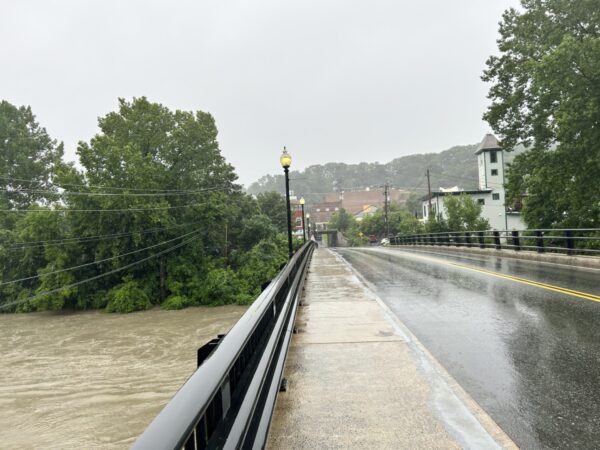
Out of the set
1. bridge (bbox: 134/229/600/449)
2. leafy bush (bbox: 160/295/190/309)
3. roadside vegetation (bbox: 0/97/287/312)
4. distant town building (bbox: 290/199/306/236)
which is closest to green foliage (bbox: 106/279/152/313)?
roadside vegetation (bbox: 0/97/287/312)

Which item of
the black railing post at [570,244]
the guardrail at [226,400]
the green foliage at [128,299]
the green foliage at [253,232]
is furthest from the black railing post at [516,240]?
the green foliage at [253,232]

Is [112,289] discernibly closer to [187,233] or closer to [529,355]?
[187,233]

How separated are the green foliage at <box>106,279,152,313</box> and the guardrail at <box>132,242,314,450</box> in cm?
4299

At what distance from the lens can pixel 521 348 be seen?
590 centimetres

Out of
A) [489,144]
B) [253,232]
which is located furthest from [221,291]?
[489,144]

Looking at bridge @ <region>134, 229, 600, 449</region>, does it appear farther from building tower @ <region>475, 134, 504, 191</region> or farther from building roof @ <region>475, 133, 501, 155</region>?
building roof @ <region>475, 133, 501, 155</region>

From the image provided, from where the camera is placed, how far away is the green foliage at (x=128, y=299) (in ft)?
141

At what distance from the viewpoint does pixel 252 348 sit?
3.59 meters

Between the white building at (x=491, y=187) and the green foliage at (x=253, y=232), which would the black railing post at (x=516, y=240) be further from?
the white building at (x=491, y=187)

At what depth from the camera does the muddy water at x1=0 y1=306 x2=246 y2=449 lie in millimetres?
17328

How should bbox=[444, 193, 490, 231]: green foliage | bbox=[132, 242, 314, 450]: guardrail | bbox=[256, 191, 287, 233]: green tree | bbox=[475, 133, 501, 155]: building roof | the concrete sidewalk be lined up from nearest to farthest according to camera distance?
bbox=[132, 242, 314, 450]: guardrail < the concrete sidewalk < bbox=[444, 193, 490, 231]: green foliage < bbox=[475, 133, 501, 155]: building roof < bbox=[256, 191, 287, 233]: green tree

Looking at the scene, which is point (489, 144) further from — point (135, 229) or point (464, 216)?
point (135, 229)

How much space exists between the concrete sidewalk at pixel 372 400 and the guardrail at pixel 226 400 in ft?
1.52

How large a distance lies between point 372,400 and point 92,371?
1089 inches
